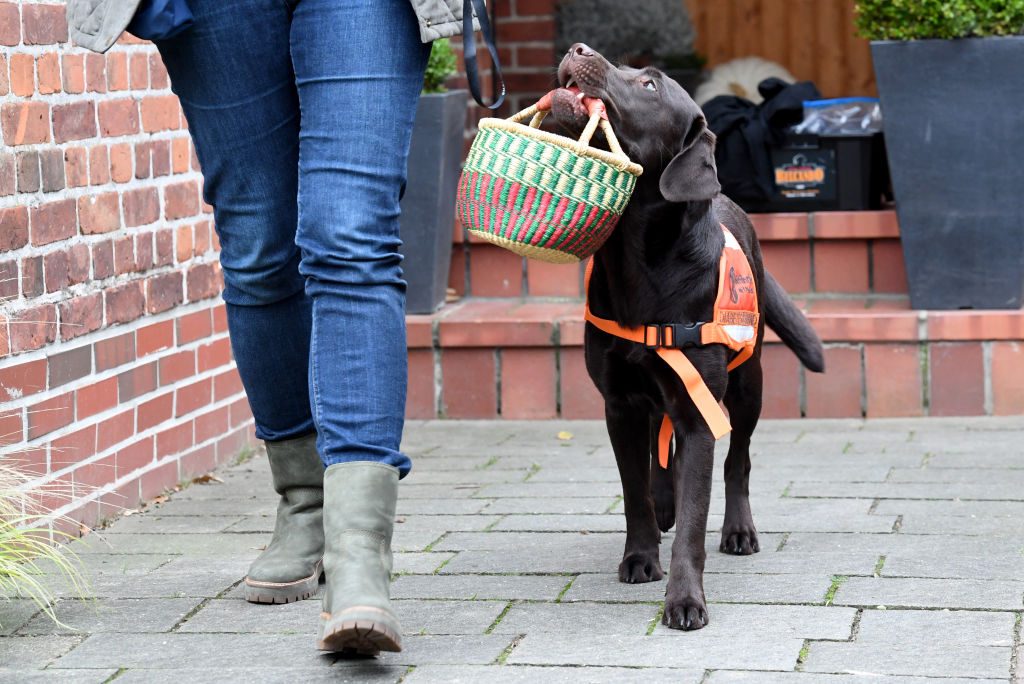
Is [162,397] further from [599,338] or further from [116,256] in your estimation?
[599,338]

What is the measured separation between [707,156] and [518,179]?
1.32ft

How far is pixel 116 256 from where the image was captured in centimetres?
370

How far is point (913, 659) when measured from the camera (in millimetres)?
2324

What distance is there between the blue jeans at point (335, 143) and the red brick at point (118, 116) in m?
1.06

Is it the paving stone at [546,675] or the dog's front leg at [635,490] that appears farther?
the dog's front leg at [635,490]

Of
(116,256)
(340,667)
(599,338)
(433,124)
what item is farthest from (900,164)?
(340,667)

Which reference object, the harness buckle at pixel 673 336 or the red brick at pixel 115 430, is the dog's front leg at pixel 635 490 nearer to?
the harness buckle at pixel 673 336

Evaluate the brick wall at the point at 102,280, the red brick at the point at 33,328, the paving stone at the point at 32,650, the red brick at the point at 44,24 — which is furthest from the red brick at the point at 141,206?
the paving stone at the point at 32,650

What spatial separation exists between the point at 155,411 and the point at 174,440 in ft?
0.41

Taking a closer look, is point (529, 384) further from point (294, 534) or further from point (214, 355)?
point (294, 534)

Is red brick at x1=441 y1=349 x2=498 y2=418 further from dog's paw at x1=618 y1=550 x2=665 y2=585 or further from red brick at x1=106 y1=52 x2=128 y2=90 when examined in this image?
dog's paw at x1=618 y1=550 x2=665 y2=585

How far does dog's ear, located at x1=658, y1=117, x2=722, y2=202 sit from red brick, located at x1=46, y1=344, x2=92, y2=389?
59.7 inches

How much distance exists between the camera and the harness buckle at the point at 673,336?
2.78 m

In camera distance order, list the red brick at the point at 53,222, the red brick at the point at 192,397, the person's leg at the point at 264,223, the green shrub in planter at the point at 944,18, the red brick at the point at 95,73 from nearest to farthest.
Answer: the person's leg at the point at 264,223 < the red brick at the point at 53,222 < the red brick at the point at 95,73 < the red brick at the point at 192,397 < the green shrub in planter at the point at 944,18
